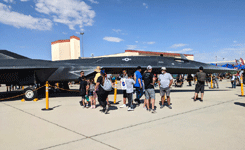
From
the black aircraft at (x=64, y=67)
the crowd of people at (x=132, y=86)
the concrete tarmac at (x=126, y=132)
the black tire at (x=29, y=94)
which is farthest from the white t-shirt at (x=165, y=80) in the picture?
the black tire at (x=29, y=94)

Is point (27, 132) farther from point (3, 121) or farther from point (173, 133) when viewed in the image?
point (173, 133)

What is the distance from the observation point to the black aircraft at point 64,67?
9976 mm

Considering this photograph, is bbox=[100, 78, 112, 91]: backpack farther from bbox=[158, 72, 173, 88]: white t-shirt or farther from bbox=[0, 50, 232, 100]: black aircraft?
bbox=[0, 50, 232, 100]: black aircraft

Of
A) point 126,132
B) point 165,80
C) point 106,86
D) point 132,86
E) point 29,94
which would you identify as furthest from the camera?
point 29,94

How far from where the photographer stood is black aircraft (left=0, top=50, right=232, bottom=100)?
32.7ft

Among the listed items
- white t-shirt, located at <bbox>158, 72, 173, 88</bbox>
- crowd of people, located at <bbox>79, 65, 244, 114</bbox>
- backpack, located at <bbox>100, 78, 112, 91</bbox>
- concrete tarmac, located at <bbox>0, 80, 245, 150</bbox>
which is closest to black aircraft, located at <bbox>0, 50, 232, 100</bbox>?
crowd of people, located at <bbox>79, 65, 244, 114</bbox>

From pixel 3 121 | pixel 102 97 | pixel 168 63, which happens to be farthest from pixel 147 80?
pixel 168 63

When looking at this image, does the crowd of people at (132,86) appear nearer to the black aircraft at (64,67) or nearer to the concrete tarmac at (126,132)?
the concrete tarmac at (126,132)

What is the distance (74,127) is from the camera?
4480mm

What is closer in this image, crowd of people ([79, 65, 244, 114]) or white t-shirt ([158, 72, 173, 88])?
crowd of people ([79, 65, 244, 114])

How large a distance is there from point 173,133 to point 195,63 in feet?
31.1

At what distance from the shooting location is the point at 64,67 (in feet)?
35.0

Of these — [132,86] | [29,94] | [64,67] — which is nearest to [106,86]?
[132,86]

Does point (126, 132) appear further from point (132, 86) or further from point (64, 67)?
point (64, 67)
